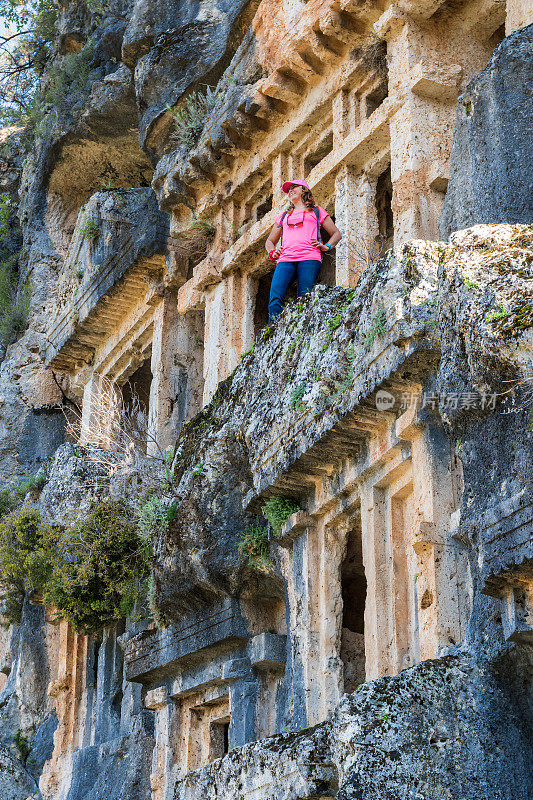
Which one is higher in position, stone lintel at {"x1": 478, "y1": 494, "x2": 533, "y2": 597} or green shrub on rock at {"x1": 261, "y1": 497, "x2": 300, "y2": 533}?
green shrub on rock at {"x1": 261, "y1": 497, "x2": 300, "y2": 533}

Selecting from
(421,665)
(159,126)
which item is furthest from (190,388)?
(421,665)

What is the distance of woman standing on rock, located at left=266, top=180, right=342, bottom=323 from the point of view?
9969mm

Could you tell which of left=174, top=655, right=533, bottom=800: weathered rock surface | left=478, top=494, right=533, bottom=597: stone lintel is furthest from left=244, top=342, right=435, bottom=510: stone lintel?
left=174, top=655, right=533, bottom=800: weathered rock surface

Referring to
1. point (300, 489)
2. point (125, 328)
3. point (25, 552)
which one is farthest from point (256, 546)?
point (125, 328)

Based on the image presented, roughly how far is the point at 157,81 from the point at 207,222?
7.69 feet

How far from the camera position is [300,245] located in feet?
33.1

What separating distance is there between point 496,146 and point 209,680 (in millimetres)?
5263

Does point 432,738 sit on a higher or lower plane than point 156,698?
lower

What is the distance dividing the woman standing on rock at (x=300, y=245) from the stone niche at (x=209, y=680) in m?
2.58

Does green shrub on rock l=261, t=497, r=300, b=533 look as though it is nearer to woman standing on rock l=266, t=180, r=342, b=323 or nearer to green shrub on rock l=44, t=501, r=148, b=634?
woman standing on rock l=266, t=180, r=342, b=323

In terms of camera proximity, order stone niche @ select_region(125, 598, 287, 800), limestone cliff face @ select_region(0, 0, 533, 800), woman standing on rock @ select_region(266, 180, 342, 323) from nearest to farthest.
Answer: limestone cliff face @ select_region(0, 0, 533, 800) → stone niche @ select_region(125, 598, 287, 800) → woman standing on rock @ select_region(266, 180, 342, 323)

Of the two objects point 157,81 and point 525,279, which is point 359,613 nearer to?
point 525,279

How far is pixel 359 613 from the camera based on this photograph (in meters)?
9.30

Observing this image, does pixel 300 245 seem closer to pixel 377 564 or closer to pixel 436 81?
pixel 436 81
